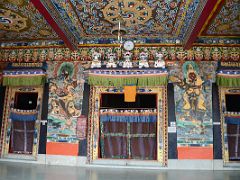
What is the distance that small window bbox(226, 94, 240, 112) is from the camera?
238 inches

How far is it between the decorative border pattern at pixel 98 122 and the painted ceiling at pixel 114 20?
1.20m

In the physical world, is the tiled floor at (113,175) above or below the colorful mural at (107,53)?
below

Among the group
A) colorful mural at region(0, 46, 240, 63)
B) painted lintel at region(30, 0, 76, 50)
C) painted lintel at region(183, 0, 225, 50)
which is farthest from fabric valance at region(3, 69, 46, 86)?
painted lintel at region(183, 0, 225, 50)

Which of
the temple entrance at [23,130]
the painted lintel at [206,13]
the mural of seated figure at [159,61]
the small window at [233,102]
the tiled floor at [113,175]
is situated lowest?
the tiled floor at [113,175]

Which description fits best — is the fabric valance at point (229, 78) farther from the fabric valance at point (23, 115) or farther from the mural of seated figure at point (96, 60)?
the fabric valance at point (23, 115)

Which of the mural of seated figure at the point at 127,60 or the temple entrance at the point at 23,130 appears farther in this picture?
the temple entrance at the point at 23,130

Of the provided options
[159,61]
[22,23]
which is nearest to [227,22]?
[159,61]

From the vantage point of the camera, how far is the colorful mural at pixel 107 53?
19.4 ft

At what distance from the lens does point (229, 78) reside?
5.72m

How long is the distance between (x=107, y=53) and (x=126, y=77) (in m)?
0.80

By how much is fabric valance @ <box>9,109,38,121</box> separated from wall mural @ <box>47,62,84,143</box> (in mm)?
464

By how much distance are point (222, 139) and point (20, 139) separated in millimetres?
4897

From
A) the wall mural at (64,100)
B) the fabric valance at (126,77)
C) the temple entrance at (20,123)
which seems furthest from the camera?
the temple entrance at (20,123)

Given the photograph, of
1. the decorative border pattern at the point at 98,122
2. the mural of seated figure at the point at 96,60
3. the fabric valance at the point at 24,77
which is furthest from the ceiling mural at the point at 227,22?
the fabric valance at the point at 24,77
